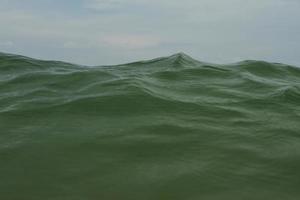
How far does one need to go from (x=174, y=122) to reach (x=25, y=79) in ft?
12.0

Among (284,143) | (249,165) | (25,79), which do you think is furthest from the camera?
(25,79)

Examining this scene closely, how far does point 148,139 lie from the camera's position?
477cm

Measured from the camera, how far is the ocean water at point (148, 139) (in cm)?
373

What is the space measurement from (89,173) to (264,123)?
7.60ft

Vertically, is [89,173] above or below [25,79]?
below

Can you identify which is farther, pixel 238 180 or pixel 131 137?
pixel 131 137

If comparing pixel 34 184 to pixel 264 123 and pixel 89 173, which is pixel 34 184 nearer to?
pixel 89 173

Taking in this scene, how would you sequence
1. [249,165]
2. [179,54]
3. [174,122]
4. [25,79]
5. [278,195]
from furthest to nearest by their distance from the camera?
[179,54] → [25,79] → [174,122] → [249,165] → [278,195]

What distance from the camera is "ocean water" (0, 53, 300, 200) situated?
12.2ft

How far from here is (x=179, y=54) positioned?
1068 centimetres

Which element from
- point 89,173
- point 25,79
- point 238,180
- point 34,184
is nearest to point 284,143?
point 238,180

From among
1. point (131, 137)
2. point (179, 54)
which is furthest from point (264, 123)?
point (179, 54)

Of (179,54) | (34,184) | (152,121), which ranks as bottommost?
(34,184)

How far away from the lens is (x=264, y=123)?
5.36 metres
